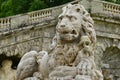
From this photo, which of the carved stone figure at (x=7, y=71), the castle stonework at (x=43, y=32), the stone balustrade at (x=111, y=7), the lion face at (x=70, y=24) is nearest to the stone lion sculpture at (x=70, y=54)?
the lion face at (x=70, y=24)

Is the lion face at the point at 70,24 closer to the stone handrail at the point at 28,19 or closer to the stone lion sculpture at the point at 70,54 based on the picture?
the stone lion sculpture at the point at 70,54

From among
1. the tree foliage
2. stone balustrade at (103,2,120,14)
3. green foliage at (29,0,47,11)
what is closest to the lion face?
stone balustrade at (103,2,120,14)

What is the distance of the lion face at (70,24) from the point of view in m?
8.69

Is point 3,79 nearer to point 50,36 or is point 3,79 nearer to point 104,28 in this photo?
Result: point 50,36

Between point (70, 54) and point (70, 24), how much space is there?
416 mm

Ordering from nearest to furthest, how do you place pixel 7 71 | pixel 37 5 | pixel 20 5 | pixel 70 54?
pixel 70 54 < pixel 7 71 < pixel 37 5 < pixel 20 5

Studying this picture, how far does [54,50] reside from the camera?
8.80 m

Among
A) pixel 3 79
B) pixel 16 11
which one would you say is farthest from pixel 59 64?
pixel 16 11

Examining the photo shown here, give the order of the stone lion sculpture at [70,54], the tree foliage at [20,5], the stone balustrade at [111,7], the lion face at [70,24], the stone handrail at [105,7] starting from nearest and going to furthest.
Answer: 1. the stone lion sculpture at [70,54]
2. the lion face at [70,24]
3. the stone handrail at [105,7]
4. the stone balustrade at [111,7]
5. the tree foliage at [20,5]

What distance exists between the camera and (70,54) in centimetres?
868

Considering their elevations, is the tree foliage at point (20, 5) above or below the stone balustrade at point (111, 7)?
above

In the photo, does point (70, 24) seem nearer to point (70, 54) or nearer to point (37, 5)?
point (70, 54)

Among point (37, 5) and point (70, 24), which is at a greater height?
point (37, 5)

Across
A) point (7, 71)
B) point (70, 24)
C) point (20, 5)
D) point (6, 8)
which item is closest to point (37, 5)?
point (20, 5)
